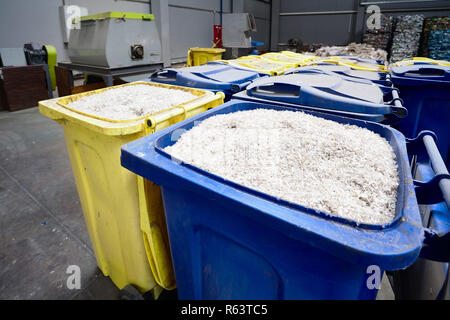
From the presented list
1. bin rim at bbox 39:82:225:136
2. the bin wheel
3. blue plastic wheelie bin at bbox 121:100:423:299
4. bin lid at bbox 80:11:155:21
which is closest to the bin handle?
blue plastic wheelie bin at bbox 121:100:423:299

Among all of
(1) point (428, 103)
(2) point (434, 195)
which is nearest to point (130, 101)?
(2) point (434, 195)

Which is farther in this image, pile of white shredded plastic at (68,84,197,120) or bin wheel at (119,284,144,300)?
bin wheel at (119,284,144,300)

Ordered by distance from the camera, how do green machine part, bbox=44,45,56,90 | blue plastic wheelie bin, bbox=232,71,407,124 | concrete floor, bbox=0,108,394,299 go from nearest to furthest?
blue plastic wheelie bin, bbox=232,71,407,124 < concrete floor, bbox=0,108,394,299 < green machine part, bbox=44,45,56,90

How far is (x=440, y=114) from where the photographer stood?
1676mm

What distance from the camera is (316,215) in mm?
544

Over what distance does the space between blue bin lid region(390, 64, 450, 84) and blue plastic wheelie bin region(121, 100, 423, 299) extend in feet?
3.56

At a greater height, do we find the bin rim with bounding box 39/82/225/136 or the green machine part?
the green machine part

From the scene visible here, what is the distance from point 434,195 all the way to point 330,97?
57cm

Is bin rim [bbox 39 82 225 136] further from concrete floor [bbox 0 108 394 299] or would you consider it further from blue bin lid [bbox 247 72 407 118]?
concrete floor [bbox 0 108 394 299]

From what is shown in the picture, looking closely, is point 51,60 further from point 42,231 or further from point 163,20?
point 42,231

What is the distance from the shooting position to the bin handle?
0.55 meters

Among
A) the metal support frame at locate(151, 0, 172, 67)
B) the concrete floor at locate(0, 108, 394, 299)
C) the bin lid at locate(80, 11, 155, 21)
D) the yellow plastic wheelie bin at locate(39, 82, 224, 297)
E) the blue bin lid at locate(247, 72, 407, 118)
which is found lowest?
the concrete floor at locate(0, 108, 394, 299)
